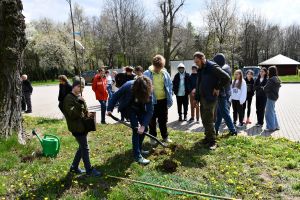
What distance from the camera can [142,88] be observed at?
5.47 meters

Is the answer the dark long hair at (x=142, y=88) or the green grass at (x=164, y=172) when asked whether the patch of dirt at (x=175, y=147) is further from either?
the dark long hair at (x=142, y=88)

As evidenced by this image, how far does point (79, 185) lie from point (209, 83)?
3.38 m

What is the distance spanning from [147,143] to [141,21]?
1751 inches

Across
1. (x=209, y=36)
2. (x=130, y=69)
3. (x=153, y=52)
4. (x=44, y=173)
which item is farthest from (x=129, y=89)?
(x=153, y=52)

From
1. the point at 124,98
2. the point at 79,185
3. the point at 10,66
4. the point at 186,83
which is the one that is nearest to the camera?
the point at 79,185

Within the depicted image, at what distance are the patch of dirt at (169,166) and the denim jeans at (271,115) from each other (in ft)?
14.8

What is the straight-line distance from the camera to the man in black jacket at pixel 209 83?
680cm

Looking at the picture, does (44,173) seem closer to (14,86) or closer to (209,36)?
(14,86)

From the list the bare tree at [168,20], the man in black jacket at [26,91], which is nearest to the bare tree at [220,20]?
the bare tree at [168,20]

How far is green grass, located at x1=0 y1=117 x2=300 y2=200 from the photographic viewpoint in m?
5.00

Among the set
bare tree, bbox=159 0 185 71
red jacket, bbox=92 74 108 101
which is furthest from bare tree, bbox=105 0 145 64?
red jacket, bbox=92 74 108 101

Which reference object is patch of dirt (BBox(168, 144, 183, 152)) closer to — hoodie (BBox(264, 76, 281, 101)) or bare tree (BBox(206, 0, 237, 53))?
hoodie (BBox(264, 76, 281, 101))

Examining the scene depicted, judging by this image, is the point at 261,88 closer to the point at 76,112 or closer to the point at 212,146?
the point at 212,146

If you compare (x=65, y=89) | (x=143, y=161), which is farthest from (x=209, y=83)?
(x=65, y=89)
